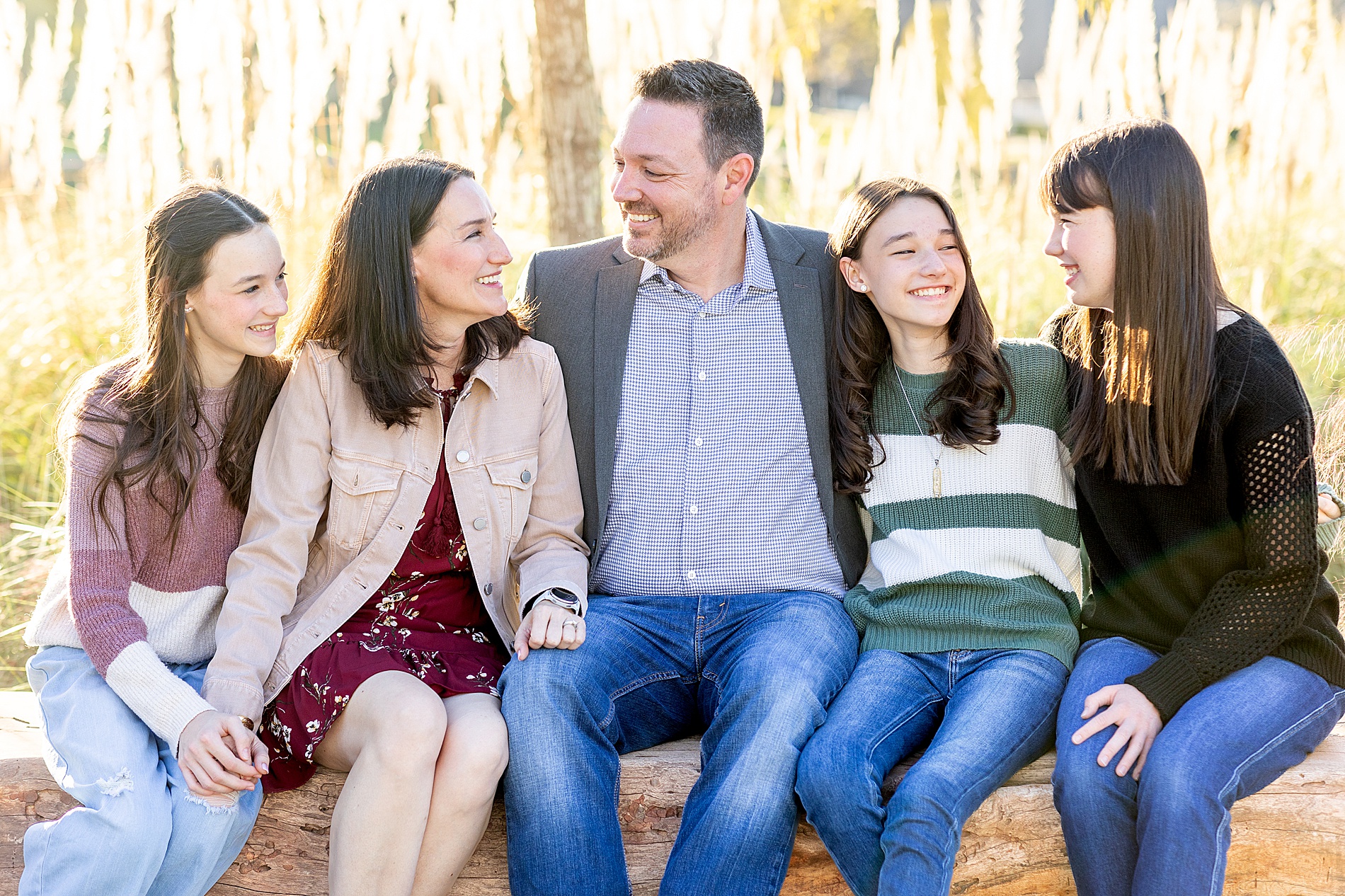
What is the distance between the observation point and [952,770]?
2002mm

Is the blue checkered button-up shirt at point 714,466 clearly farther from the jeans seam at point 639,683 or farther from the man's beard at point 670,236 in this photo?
the jeans seam at point 639,683

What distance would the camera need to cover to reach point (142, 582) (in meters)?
2.30

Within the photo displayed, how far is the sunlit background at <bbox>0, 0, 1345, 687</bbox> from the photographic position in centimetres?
391

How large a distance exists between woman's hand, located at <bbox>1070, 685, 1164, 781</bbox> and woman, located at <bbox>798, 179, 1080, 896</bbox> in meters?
0.11

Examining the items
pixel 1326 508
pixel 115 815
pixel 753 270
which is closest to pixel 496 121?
pixel 753 270

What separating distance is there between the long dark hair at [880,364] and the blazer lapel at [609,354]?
1.49ft

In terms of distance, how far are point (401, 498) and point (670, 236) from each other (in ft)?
2.75

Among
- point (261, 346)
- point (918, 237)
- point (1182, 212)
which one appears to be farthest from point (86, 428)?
point (1182, 212)

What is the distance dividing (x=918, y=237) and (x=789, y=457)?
526mm

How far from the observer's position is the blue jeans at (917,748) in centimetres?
194

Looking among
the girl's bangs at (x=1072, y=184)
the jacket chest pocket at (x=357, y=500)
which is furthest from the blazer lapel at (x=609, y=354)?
the girl's bangs at (x=1072, y=184)

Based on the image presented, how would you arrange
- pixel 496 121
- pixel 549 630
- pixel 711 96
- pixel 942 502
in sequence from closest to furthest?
pixel 549 630
pixel 942 502
pixel 711 96
pixel 496 121

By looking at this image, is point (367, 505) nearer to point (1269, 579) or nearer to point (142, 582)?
point (142, 582)

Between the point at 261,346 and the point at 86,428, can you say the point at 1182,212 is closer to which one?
the point at 261,346
